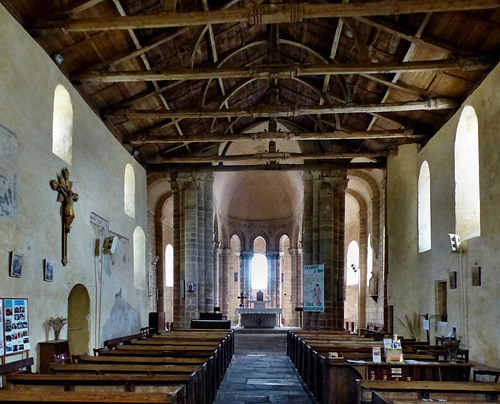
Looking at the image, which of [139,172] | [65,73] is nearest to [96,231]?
[65,73]

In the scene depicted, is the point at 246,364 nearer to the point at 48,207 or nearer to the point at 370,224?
the point at 48,207

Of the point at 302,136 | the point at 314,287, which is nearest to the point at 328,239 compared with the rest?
the point at 314,287

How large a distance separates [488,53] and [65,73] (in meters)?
8.90

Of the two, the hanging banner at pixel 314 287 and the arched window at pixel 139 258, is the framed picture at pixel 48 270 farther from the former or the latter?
the hanging banner at pixel 314 287

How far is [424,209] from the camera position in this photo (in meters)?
16.4

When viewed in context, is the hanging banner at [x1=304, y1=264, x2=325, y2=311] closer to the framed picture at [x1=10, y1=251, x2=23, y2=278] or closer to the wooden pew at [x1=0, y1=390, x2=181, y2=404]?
the framed picture at [x1=10, y1=251, x2=23, y2=278]

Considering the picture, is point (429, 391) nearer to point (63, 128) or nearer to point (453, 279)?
point (453, 279)

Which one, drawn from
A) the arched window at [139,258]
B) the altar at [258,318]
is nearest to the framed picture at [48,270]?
the arched window at [139,258]

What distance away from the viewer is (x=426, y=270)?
15.4 meters

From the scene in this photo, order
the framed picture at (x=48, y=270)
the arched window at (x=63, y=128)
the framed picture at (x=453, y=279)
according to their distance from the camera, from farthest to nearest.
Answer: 1. the framed picture at (x=453, y=279)
2. the arched window at (x=63, y=128)
3. the framed picture at (x=48, y=270)

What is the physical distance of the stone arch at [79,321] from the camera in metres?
12.9

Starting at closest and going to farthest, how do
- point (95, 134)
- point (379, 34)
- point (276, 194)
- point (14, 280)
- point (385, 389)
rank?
point (385, 389) → point (14, 280) → point (379, 34) → point (95, 134) → point (276, 194)

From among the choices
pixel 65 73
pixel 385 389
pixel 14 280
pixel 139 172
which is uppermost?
pixel 65 73

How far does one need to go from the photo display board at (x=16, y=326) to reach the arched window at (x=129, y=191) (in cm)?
844
